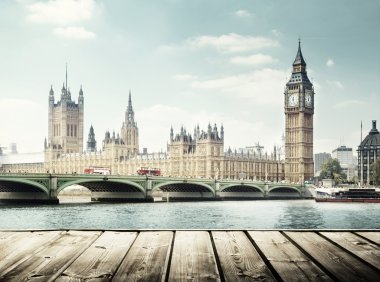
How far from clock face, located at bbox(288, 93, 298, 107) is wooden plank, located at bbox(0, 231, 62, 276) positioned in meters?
144

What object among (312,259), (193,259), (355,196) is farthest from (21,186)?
(312,259)

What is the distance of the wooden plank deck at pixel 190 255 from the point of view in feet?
12.6

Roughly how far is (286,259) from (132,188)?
7263cm

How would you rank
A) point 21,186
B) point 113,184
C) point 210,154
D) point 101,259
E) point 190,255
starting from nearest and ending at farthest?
1. point 101,259
2. point 190,255
3. point 21,186
4. point 113,184
5. point 210,154

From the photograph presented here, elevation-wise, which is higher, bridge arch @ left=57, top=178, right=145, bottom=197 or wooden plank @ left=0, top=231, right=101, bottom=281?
wooden plank @ left=0, top=231, right=101, bottom=281

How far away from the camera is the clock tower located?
145m

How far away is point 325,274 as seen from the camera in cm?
389

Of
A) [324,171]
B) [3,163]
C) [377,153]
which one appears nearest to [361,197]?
[377,153]

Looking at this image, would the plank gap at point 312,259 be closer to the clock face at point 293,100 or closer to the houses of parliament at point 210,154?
the houses of parliament at point 210,154

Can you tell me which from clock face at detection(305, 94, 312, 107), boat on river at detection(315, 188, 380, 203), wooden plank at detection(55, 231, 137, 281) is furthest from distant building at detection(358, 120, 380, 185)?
wooden plank at detection(55, 231, 137, 281)

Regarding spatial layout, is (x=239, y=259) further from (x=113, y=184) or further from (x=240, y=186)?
(x=240, y=186)

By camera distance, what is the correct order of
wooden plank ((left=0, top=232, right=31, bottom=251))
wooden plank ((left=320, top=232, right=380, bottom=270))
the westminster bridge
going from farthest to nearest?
the westminster bridge → wooden plank ((left=0, top=232, right=31, bottom=251)) → wooden plank ((left=320, top=232, right=380, bottom=270))

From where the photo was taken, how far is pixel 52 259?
173 inches

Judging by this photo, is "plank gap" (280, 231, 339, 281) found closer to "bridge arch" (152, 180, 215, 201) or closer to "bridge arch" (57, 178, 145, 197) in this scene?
"bridge arch" (57, 178, 145, 197)
